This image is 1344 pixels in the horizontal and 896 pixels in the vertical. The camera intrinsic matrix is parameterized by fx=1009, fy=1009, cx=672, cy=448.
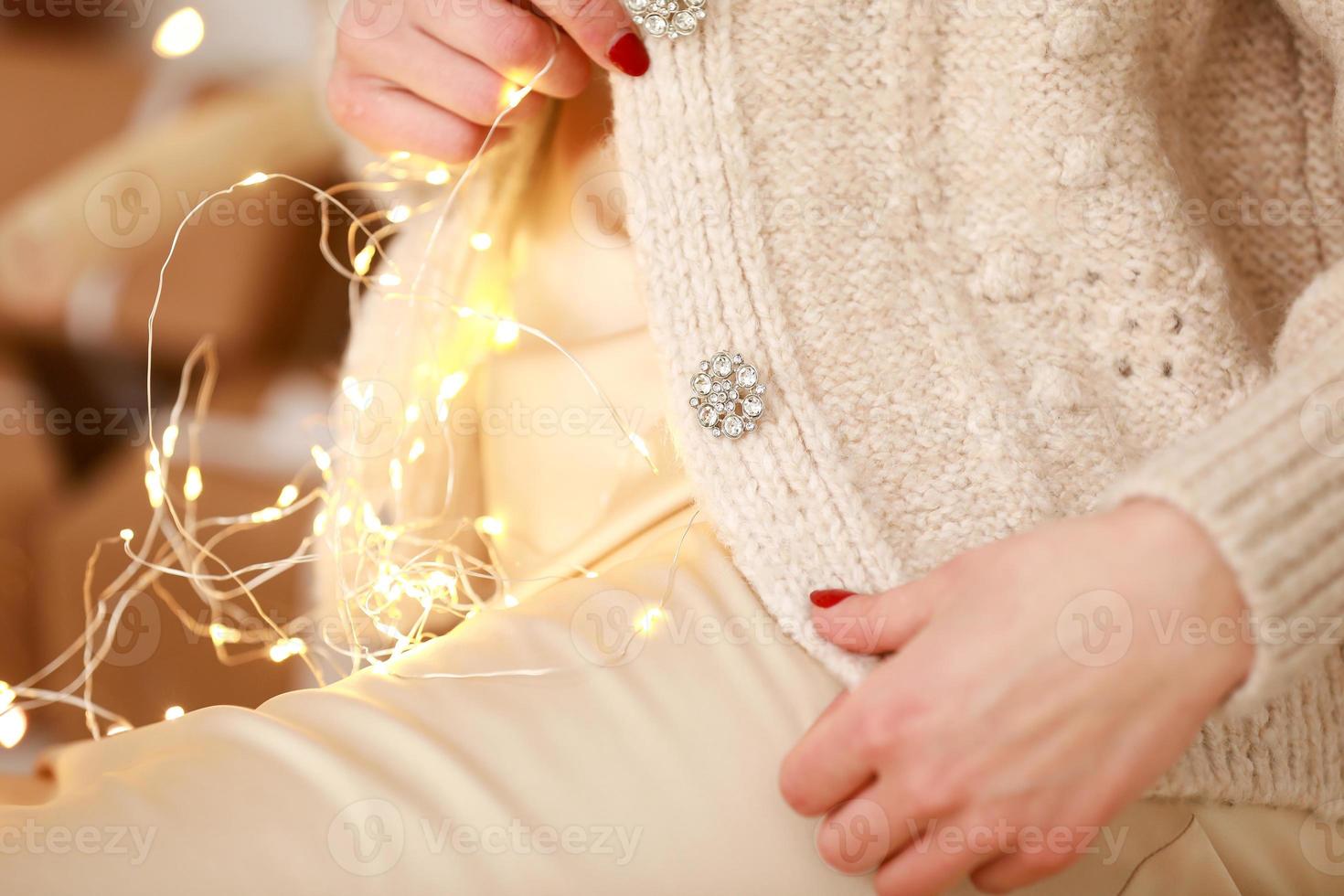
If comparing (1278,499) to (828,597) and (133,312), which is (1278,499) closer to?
(828,597)

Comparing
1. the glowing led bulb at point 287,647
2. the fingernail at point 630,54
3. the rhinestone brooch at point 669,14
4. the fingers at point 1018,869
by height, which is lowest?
the fingers at point 1018,869

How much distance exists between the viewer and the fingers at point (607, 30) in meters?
0.69

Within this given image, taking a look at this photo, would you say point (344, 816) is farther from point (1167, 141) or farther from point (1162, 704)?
point (1167, 141)

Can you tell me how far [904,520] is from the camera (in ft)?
2.14

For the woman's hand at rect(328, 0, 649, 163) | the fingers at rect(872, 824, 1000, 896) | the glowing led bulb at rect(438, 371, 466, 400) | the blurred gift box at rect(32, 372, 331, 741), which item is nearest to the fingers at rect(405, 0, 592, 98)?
the woman's hand at rect(328, 0, 649, 163)

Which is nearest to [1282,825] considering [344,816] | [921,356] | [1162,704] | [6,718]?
[1162,704]

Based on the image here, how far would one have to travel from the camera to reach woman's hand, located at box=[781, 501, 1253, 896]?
512mm

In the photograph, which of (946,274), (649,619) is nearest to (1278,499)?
(946,274)

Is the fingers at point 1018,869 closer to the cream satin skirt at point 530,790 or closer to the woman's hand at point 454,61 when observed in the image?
the cream satin skirt at point 530,790

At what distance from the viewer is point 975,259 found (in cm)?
70

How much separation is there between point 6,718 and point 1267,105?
1057 mm

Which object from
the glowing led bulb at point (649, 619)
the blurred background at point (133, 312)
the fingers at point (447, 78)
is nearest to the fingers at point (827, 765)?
the glowing led bulb at point (649, 619)

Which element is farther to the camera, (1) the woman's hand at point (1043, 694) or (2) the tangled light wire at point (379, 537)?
(2) the tangled light wire at point (379, 537)

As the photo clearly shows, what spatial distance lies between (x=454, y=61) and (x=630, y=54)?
0.16 metres
